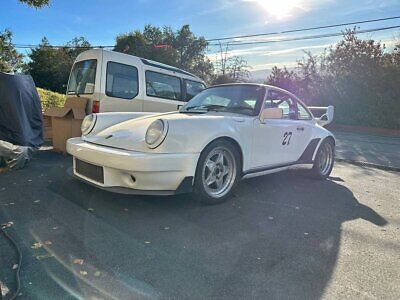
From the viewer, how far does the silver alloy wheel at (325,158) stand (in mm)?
5414

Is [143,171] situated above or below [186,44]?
below

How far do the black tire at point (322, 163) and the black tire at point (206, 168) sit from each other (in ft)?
6.29

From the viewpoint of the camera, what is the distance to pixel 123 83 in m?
6.70

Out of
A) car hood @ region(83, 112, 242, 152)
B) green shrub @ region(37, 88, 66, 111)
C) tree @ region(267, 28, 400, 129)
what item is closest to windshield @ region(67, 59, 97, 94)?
car hood @ region(83, 112, 242, 152)

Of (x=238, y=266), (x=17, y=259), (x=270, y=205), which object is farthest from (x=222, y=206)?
(x=17, y=259)

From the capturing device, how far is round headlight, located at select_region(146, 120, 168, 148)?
3.21 m

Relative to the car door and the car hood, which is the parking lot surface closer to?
the car door

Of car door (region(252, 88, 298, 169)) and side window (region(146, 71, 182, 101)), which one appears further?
side window (region(146, 71, 182, 101))

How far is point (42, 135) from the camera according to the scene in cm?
607

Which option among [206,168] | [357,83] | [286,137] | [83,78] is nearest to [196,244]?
[206,168]

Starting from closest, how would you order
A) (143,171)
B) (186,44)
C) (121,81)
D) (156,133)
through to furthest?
(143,171) < (156,133) < (121,81) < (186,44)

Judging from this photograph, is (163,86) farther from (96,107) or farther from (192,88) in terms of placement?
(96,107)

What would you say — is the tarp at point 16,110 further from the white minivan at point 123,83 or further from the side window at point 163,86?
the side window at point 163,86

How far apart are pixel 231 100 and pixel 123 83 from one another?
3.06 meters
